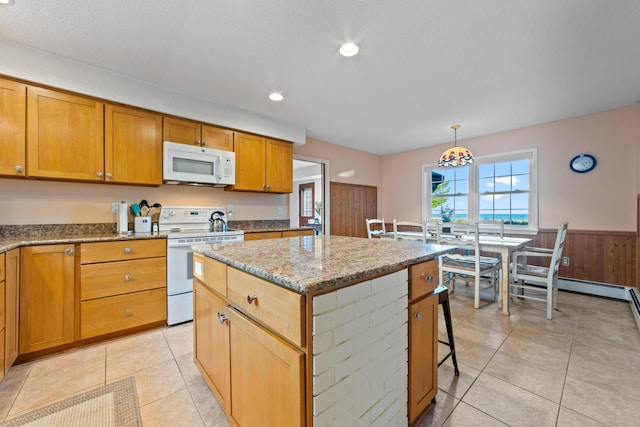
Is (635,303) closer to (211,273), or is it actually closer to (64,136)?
(211,273)

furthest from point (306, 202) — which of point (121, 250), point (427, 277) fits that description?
point (427, 277)

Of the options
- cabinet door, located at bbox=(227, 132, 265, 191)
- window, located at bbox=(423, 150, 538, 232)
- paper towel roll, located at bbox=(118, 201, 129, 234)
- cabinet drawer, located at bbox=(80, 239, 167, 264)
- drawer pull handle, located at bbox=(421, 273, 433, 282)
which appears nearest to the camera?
drawer pull handle, located at bbox=(421, 273, 433, 282)

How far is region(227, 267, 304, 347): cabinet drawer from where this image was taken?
827 millimetres

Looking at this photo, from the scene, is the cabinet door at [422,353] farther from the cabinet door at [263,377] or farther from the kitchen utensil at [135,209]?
the kitchen utensil at [135,209]

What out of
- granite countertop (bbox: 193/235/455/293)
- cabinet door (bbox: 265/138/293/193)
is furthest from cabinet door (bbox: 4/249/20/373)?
cabinet door (bbox: 265/138/293/193)

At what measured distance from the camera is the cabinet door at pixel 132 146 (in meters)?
2.51

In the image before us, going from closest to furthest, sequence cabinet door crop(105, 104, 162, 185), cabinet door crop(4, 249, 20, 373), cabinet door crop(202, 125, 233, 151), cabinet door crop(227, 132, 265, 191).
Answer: cabinet door crop(4, 249, 20, 373) → cabinet door crop(105, 104, 162, 185) → cabinet door crop(202, 125, 233, 151) → cabinet door crop(227, 132, 265, 191)

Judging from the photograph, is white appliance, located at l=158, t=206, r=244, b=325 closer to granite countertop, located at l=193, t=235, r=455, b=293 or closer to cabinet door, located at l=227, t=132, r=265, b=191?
cabinet door, located at l=227, t=132, r=265, b=191

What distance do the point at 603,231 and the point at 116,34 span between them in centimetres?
562

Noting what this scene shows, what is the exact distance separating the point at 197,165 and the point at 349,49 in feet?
6.54

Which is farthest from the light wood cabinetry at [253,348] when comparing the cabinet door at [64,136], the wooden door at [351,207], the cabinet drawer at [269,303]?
the wooden door at [351,207]

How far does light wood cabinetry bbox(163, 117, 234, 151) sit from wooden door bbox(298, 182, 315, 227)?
4139 millimetres

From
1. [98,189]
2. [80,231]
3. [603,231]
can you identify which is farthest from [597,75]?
[80,231]

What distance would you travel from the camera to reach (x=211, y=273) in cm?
140
